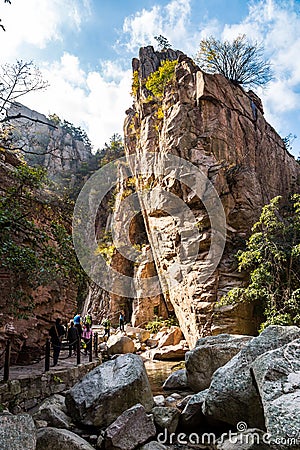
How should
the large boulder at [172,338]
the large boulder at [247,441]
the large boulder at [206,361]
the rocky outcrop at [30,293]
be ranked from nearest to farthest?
the large boulder at [247,441] < the rocky outcrop at [30,293] < the large boulder at [206,361] < the large boulder at [172,338]

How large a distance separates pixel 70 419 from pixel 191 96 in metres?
16.8

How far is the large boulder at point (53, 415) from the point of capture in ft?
17.2

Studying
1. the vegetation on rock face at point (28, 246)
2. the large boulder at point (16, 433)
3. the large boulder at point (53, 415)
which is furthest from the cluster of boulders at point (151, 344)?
the large boulder at point (16, 433)

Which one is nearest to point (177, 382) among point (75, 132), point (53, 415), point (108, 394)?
point (108, 394)

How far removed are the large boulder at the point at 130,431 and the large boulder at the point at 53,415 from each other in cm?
114

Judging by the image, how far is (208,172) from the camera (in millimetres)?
15820

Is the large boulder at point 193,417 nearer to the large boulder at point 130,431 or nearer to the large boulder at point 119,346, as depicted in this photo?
the large boulder at point 130,431

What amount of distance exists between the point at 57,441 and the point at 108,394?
1555 millimetres

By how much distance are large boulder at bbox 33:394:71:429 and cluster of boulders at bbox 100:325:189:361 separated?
27.8ft

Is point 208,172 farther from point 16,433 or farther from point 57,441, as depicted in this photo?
point 16,433

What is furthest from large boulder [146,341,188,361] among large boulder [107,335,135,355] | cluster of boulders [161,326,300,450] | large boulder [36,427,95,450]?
large boulder [36,427,95,450]

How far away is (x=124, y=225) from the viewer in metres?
24.5

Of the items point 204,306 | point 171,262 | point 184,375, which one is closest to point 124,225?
point 171,262

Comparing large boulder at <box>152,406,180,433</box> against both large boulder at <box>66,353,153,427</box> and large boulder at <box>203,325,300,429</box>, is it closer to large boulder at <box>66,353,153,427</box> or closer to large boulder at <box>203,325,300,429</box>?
large boulder at <box>66,353,153,427</box>
